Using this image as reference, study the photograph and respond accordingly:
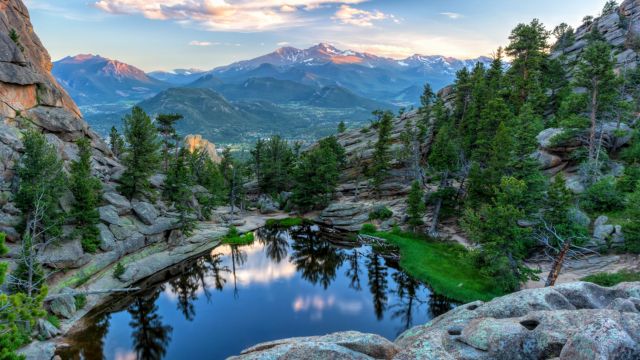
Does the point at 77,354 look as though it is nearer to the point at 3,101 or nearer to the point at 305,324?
the point at 305,324

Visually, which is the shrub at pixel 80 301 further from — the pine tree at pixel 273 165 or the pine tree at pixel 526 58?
the pine tree at pixel 526 58

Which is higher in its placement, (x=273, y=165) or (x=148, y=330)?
(x=273, y=165)

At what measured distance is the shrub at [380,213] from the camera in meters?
74.9

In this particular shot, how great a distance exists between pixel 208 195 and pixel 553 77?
83.3 metres

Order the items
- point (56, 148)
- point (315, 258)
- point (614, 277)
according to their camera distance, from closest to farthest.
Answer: point (614, 277) → point (56, 148) → point (315, 258)

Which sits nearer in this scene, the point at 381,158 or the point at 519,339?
the point at 519,339

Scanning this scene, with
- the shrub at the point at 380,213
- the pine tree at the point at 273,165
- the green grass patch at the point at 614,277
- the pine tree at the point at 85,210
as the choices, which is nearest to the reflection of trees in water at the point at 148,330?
the pine tree at the point at 85,210

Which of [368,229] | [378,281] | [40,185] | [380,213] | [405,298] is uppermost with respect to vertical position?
[40,185]

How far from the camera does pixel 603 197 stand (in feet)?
155

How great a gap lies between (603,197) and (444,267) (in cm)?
2278

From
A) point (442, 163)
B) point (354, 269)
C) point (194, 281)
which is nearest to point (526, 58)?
point (442, 163)

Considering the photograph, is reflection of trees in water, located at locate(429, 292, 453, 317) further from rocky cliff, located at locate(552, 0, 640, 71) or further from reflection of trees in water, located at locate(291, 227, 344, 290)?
rocky cliff, located at locate(552, 0, 640, 71)

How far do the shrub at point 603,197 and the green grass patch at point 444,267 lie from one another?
681 inches

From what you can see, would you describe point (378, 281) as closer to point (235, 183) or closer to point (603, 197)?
point (603, 197)
